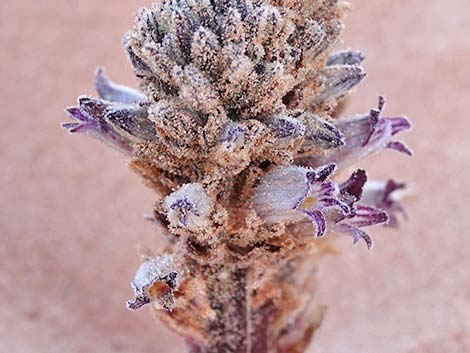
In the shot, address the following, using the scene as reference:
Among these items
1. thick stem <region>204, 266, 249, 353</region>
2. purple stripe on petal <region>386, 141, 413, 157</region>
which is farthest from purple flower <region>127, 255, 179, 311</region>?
purple stripe on petal <region>386, 141, 413, 157</region>

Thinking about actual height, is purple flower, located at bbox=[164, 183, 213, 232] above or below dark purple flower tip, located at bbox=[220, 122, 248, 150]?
below

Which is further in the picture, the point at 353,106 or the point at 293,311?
the point at 353,106

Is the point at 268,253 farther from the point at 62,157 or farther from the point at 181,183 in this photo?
the point at 62,157

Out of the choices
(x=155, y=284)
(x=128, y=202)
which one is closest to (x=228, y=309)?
(x=155, y=284)

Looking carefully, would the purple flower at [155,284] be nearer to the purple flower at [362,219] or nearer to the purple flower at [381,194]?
the purple flower at [362,219]

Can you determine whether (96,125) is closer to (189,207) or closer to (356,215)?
(189,207)

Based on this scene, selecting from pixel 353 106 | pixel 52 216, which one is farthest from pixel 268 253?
pixel 353 106

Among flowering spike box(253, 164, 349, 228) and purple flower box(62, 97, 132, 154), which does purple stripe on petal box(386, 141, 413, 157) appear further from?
purple flower box(62, 97, 132, 154)
